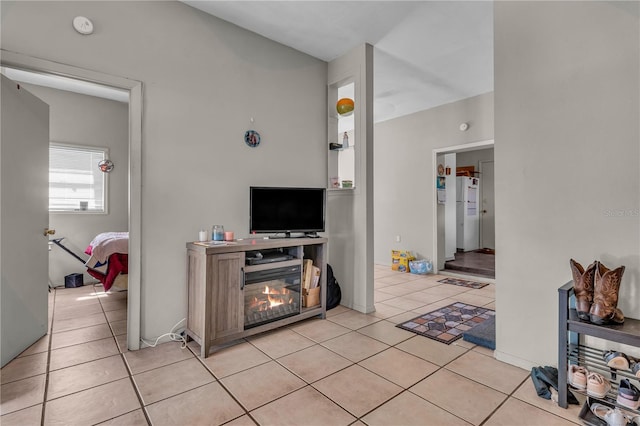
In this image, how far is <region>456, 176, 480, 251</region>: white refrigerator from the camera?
24.6ft

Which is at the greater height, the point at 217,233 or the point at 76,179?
the point at 76,179

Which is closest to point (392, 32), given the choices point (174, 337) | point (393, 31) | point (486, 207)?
point (393, 31)

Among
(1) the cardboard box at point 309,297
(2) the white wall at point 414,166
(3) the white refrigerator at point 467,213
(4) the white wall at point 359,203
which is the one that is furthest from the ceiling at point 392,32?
(3) the white refrigerator at point 467,213

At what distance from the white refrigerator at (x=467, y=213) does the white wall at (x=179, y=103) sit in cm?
552

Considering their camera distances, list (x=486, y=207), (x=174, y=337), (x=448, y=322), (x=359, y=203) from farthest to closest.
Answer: (x=486, y=207), (x=359, y=203), (x=448, y=322), (x=174, y=337)

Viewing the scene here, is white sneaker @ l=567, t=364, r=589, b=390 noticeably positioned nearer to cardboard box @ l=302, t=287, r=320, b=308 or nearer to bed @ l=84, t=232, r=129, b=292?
cardboard box @ l=302, t=287, r=320, b=308

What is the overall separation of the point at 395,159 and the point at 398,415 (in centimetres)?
496

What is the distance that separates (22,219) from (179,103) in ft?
5.21

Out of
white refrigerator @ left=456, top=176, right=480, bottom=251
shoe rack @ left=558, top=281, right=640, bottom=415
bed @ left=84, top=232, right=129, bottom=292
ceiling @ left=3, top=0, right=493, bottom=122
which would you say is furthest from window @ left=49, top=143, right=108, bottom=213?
white refrigerator @ left=456, top=176, right=480, bottom=251

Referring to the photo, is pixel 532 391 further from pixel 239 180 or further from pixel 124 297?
pixel 124 297

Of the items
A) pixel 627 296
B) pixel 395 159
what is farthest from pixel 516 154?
pixel 395 159

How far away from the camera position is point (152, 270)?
8.74 feet

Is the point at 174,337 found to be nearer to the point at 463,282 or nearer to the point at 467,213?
the point at 463,282

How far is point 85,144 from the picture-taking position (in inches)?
196
